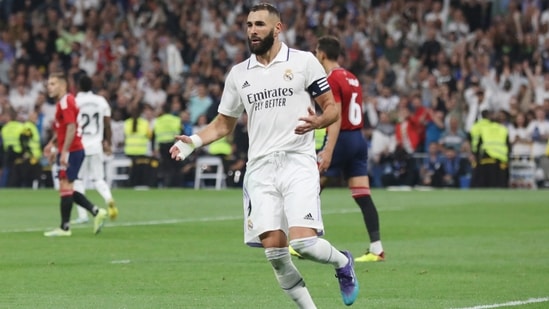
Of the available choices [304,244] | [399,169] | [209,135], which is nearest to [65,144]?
[209,135]

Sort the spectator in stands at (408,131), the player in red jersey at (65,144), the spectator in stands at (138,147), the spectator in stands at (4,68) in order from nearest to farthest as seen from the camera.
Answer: the player in red jersey at (65,144), the spectator in stands at (138,147), the spectator in stands at (408,131), the spectator in stands at (4,68)

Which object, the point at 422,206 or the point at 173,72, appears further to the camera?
the point at 173,72

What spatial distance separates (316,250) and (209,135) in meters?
1.23

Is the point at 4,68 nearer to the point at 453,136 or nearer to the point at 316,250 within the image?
the point at 453,136

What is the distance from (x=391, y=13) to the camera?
37.7m

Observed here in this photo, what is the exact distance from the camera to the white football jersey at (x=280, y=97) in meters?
10.1

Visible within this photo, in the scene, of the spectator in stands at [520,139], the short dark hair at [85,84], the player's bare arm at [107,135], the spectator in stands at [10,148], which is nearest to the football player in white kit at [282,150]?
the player's bare arm at [107,135]

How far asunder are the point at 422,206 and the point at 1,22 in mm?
18883

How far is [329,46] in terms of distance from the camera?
49.7 ft

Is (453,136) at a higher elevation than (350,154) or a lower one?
lower

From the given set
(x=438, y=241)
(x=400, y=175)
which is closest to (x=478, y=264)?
(x=438, y=241)

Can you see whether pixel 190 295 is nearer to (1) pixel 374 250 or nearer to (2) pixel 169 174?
(1) pixel 374 250

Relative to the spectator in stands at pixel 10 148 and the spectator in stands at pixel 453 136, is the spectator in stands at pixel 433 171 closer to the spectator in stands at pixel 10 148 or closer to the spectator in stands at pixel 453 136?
the spectator in stands at pixel 453 136

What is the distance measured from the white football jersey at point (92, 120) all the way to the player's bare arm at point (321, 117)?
36.7 feet
